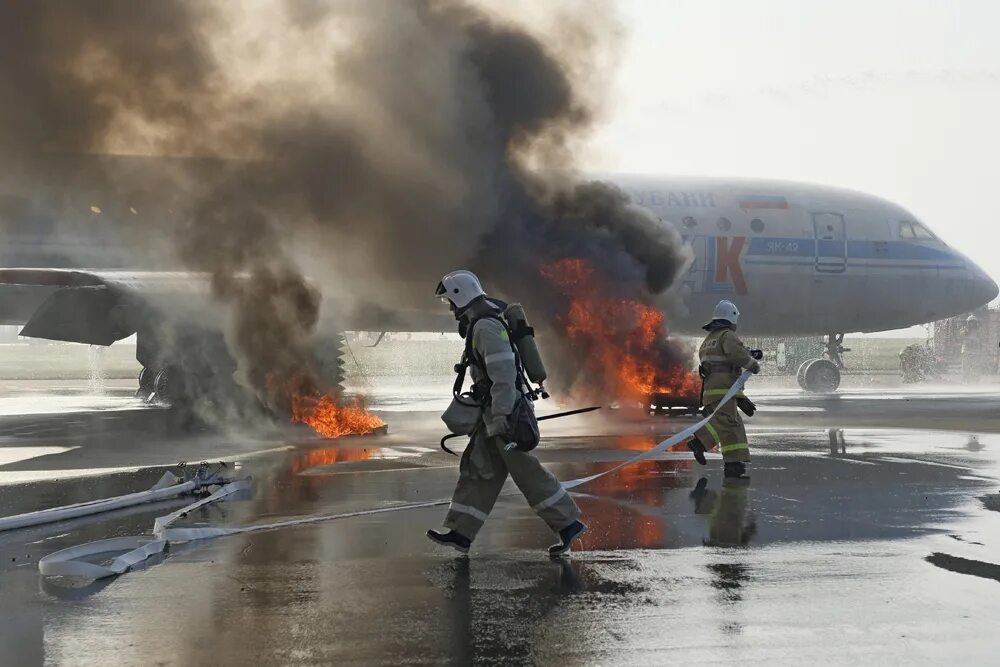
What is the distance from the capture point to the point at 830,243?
88.4 ft

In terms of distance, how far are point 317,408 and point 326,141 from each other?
15.3 feet

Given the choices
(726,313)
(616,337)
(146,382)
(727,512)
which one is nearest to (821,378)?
(616,337)

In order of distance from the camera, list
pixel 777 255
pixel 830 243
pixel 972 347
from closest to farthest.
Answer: pixel 777 255 < pixel 830 243 < pixel 972 347

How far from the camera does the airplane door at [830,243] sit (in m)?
26.9

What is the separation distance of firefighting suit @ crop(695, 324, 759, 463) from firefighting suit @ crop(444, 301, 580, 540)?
15.3 ft

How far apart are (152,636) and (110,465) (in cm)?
918

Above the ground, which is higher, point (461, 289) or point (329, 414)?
point (461, 289)

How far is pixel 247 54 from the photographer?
19141mm

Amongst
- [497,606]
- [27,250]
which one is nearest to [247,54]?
[27,250]

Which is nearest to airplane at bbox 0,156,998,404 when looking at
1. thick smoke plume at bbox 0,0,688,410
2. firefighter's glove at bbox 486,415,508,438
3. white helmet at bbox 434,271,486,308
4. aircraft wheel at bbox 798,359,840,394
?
thick smoke plume at bbox 0,0,688,410

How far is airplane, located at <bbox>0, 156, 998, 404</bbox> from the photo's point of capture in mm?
22750

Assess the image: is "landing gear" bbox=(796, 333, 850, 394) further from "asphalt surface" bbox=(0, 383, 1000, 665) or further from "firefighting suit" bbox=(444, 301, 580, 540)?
"firefighting suit" bbox=(444, 301, 580, 540)

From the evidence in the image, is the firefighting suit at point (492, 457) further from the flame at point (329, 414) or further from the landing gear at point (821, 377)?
the landing gear at point (821, 377)

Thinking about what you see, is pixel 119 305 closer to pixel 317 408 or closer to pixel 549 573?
pixel 317 408
